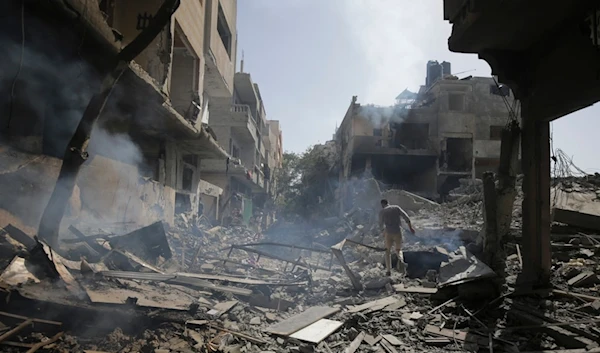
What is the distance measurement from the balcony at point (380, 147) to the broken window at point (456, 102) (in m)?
3.28

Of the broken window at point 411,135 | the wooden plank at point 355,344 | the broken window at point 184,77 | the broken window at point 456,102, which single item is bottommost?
the wooden plank at point 355,344

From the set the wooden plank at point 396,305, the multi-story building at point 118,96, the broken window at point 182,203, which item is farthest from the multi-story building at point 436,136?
the wooden plank at point 396,305

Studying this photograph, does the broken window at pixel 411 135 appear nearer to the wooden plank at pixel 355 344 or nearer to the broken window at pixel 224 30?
the broken window at pixel 224 30

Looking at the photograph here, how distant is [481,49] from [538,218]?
2.89 meters

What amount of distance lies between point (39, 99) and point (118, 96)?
1706 millimetres

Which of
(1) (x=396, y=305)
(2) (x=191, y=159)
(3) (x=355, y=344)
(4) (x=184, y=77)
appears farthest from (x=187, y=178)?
(3) (x=355, y=344)

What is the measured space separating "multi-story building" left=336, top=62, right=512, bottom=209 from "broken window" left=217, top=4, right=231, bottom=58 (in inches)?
552

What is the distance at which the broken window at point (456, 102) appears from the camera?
1194 inches

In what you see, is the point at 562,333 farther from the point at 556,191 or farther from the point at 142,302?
the point at 556,191

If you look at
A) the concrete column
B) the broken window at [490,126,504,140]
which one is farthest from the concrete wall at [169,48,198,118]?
the broken window at [490,126,504,140]

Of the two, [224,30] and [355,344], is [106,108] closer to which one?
[355,344]

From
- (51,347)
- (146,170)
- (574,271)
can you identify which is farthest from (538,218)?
(146,170)

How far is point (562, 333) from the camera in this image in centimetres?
426

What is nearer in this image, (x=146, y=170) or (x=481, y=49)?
(x=481, y=49)
